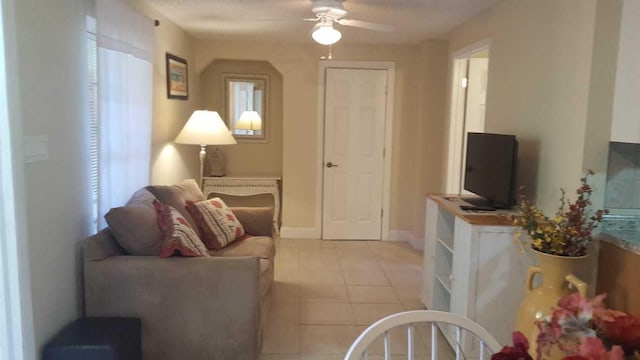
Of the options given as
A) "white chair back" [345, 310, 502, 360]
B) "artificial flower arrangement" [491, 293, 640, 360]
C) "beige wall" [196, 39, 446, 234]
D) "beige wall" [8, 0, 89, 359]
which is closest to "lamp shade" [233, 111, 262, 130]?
"beige wall" [196, 39, 446, 234]

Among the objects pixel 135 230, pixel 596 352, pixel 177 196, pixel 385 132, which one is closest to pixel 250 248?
pixel 177 196

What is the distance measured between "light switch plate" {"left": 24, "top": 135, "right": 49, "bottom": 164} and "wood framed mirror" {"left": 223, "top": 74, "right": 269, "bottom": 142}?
3.63 meters

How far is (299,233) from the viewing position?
5.91m

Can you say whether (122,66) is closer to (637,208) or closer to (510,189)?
(510,189)

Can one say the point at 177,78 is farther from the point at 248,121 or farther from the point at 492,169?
the point at 492,169

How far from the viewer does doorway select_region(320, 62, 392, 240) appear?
224 inches

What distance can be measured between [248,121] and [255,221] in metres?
2.28

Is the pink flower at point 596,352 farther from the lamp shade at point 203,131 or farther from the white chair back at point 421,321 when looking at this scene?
the lamp shade at point 203,131

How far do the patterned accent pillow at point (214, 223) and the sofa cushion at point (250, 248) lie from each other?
51 millimetres

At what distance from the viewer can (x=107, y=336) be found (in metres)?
2.36

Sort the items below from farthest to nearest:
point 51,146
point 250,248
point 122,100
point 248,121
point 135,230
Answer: point 248,121, point 250,248, point 122,100, point 135,230, point 51,146

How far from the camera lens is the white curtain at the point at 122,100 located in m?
2.96

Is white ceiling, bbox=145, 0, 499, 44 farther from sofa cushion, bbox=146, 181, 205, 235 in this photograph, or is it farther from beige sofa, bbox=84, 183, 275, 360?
beige sofa, bbox=84, 183, 275, 360

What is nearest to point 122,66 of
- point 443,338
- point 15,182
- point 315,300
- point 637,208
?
point 15,182
